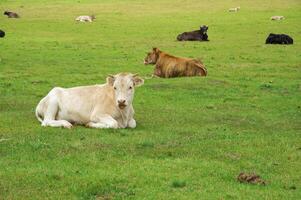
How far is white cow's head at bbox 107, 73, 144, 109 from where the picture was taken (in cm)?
1403

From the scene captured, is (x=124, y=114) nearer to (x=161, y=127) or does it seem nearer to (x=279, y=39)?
(x=161, y=127)

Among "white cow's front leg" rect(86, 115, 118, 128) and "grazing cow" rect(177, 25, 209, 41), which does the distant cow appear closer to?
"grazing cow" rect(177, 25, 209, 41)

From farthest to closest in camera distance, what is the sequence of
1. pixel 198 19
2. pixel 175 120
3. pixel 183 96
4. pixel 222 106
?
pixel 198 19
pixel 183 96
pixel 222 106
pixel 175 120

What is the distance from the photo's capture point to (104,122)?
1408 centimetres

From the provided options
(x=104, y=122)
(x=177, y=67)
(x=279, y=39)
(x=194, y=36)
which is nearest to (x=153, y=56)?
(x=177, y=67)

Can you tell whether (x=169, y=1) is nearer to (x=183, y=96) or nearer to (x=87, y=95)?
(x=183, y=96)

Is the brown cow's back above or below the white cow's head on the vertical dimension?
below

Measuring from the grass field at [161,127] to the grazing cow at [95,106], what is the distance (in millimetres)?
367

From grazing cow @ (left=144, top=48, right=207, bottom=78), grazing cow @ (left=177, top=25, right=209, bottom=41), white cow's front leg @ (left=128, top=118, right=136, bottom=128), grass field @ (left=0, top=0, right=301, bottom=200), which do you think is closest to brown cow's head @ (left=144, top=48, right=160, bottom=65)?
grass field @ (left=0, top=0, right=301, bottom=200)

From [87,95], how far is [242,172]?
5.30 meters

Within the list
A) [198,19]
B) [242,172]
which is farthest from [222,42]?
[242,172]

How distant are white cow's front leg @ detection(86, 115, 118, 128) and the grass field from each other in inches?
9.5

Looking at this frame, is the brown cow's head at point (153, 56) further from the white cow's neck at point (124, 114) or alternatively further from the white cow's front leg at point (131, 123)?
the white cow's neck at point (124, 114)

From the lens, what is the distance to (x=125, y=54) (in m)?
30.8
